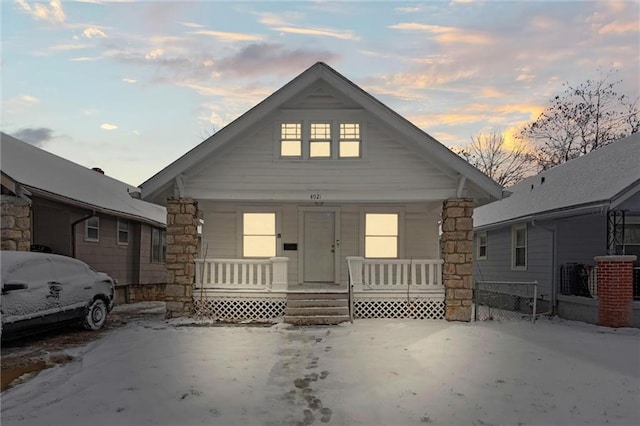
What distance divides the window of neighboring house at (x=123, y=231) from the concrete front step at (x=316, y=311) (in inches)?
379

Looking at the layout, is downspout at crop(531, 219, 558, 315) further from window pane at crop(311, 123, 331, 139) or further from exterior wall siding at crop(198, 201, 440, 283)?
window pane at crop(311, 123, 331, 139)

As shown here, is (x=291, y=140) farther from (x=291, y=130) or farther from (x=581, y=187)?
(x=581, y=187)

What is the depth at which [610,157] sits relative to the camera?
14.6 meters

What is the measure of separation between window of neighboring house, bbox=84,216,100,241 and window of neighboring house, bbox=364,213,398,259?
9.37 metres

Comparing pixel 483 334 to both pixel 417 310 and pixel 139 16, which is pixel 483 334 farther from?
pixel 139 16

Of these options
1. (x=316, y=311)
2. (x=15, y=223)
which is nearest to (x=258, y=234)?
(x=316, y=311)

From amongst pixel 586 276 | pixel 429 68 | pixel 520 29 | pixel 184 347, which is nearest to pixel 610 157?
pixel 586 276

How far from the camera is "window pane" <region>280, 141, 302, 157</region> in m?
12.5

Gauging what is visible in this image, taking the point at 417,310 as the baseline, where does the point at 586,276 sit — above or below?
above

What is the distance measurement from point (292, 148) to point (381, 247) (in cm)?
401

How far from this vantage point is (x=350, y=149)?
12.4 m

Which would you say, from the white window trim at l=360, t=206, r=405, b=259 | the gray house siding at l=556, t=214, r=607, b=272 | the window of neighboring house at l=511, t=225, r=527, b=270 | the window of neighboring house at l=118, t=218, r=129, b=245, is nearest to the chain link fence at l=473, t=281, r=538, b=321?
the window of neighboring house at l=511, t=225, r=527, b=270

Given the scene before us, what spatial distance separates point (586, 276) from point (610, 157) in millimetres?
4105

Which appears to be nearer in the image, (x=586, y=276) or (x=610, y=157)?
(x=586, y=276)
